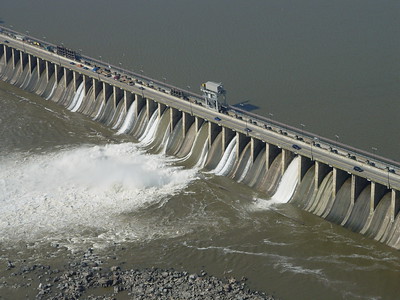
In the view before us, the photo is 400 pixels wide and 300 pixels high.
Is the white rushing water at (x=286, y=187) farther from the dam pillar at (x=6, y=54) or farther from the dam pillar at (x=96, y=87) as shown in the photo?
the dam pillar at (x=6, y=54)

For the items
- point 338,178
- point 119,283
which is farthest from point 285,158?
point 119,283

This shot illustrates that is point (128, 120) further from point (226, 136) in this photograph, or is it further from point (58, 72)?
point (58, 72)

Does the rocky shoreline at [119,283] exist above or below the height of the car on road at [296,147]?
below

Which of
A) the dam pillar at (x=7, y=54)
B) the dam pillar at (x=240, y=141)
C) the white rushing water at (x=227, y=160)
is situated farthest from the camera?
the dam pillar at (x=7, y=54)

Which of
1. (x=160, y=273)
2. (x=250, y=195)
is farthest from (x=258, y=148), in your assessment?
(x=160, y=273)

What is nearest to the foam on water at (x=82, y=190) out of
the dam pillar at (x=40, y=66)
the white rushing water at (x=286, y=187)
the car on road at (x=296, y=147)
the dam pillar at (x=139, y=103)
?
the dam pillar at (x=139, y=103)

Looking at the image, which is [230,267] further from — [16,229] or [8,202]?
[8,202]
